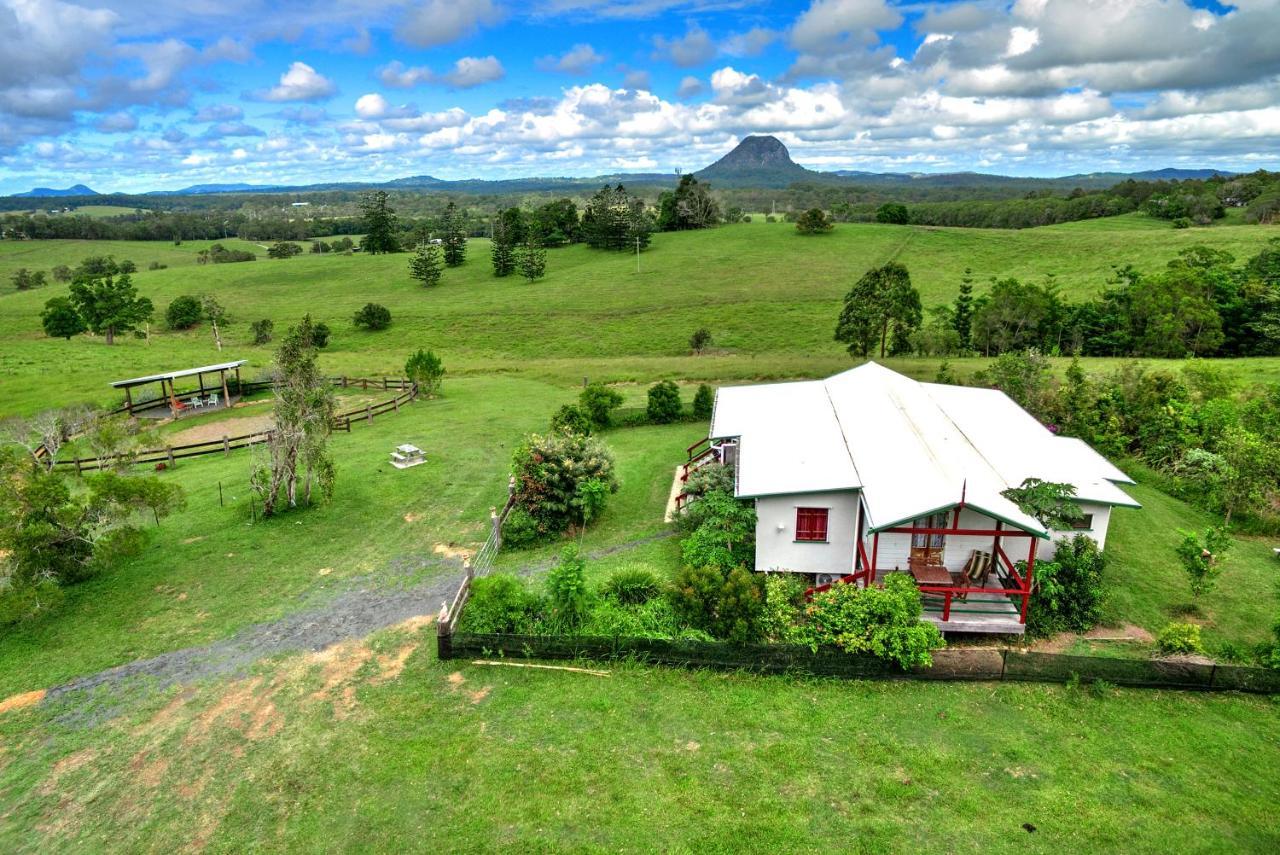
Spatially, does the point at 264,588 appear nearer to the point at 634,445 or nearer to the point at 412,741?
the point at 412,741

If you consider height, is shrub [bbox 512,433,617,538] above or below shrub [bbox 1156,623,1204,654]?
above

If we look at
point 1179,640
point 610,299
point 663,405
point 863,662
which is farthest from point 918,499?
point 610,299

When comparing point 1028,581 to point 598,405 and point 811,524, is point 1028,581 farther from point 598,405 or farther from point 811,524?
point 598,405

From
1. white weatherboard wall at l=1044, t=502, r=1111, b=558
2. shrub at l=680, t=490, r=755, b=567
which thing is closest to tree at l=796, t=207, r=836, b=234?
shrub at l=680, t=490, r=755, b=567

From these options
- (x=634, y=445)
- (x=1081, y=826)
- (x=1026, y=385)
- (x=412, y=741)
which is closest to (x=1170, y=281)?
(x=1026, y=385)

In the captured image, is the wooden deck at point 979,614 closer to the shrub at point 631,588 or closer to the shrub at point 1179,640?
the shrub at point 1179,640

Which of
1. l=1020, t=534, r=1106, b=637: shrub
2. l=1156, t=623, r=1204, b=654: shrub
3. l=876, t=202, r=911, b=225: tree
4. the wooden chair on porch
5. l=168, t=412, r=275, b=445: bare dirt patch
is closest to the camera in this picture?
l=1156, t=623, r=1204, b=654: shrub

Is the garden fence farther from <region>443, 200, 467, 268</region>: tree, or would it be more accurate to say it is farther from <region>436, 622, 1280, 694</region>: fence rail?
<region>443, 200, 467, 268</region>: tree
